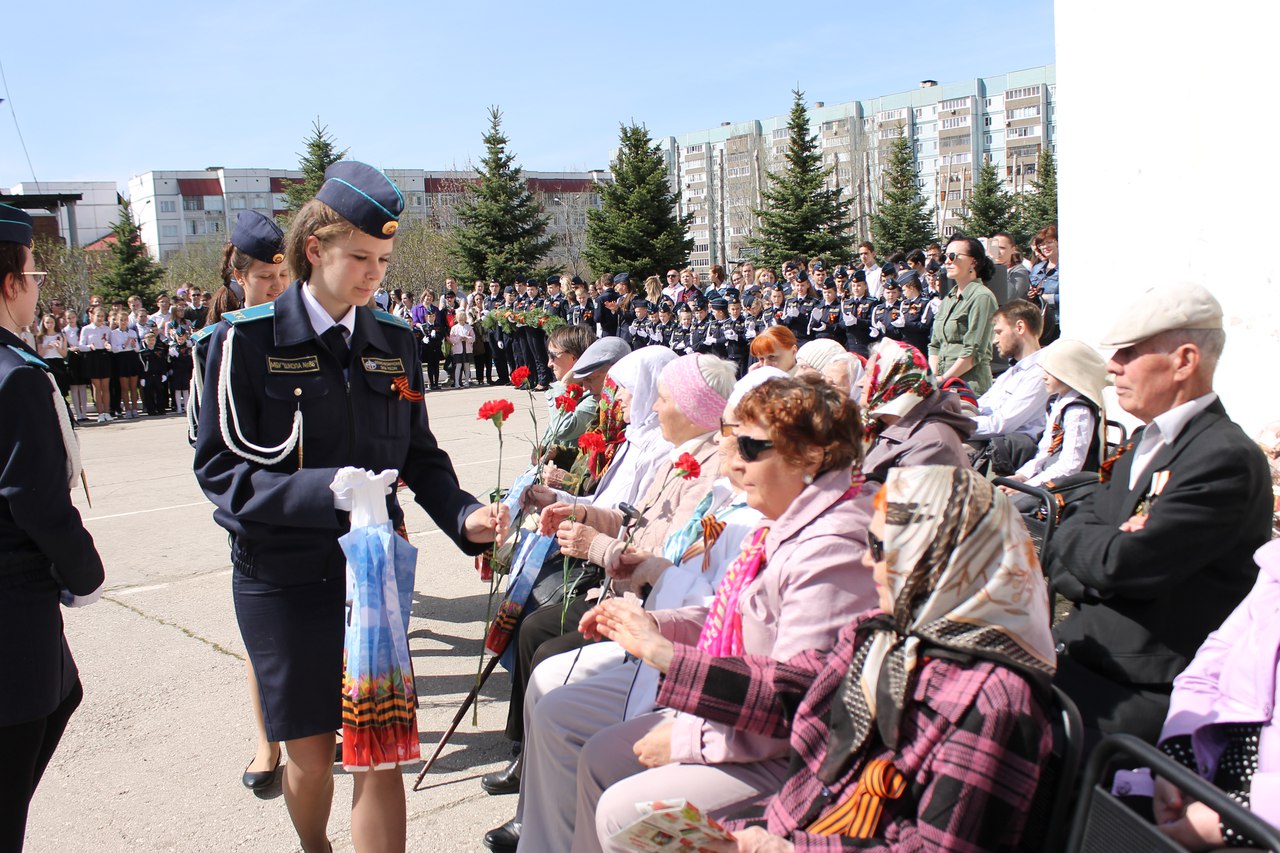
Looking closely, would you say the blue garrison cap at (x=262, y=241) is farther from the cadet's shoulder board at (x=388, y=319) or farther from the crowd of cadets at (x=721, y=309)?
the crowd of cadets at (x=721, y=309)

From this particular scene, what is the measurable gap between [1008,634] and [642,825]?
90 centimetres

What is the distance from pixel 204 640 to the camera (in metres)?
5.45

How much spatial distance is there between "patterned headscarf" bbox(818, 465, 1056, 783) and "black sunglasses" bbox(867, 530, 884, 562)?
36 millimetres

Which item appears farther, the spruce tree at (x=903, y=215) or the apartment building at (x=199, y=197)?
the apartment building at (x=199, y=197)

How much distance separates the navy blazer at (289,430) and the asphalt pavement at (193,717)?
10cm

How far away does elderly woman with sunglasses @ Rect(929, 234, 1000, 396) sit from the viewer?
7.98 metres

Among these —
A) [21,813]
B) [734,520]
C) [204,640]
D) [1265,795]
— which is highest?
[734,520]

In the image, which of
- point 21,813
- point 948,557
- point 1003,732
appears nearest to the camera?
point 1003,732

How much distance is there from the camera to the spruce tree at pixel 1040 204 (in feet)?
131

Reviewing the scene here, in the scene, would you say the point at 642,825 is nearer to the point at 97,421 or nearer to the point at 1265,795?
the point at 1265,795

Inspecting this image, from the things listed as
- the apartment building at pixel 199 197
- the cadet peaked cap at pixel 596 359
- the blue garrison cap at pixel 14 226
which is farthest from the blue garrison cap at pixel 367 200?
the apartment building at pixel 199 197

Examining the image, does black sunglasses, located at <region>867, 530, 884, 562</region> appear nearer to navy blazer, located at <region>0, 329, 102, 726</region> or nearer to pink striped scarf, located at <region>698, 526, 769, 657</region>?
pink striped scarf, located at <region>698, 526, 769, 657</region>

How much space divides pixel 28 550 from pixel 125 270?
136 feet

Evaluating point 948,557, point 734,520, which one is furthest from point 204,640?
point 948,557
